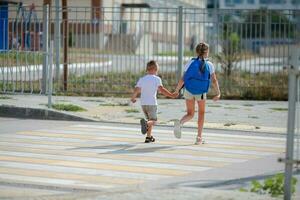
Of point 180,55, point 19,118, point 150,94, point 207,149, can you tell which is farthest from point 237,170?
point 180,55

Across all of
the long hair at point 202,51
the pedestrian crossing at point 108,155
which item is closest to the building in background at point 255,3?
the pedestrian crossing at point 108,155

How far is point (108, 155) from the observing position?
10.7 metres

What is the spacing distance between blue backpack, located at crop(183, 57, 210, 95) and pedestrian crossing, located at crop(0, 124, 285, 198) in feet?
3.06

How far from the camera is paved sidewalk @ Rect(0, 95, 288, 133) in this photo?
14.9 meters

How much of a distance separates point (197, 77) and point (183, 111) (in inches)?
194

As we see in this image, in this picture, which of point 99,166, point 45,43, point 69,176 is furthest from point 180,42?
point 69,176

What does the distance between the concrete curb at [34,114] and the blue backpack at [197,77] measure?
11.7 feet

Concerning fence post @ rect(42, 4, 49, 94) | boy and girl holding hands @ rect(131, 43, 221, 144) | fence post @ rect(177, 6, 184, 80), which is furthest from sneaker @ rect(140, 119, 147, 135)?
fence post @ rect(177, 6, 184, 80)

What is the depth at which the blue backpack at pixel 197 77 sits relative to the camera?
39.6 feet

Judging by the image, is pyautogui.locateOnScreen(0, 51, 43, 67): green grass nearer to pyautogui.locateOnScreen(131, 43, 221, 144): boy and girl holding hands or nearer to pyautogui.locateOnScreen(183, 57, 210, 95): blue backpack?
pyautogui.locateOnScreen(131, 43, 221, 144): boy and girl holding hands

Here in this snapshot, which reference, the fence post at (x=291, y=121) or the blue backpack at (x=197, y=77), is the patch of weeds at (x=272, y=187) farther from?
the blue backpack at (x=197, y=77)

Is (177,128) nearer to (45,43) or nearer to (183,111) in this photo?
(183,111)

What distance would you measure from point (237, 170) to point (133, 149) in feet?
7.22

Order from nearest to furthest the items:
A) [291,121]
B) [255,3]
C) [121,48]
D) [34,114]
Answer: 1. [291,121]
2. [34,114]
3. [121,48]
4. [255,3]
